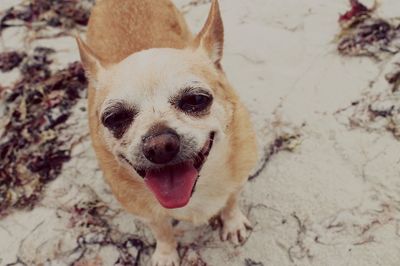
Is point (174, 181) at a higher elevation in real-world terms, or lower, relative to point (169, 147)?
lower

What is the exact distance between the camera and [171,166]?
91.9 inches

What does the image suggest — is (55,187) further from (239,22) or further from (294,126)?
(239,22)

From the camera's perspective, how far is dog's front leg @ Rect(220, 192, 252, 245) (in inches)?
120

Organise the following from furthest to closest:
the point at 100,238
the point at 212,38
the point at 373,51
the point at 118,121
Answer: the point at 373,51, the point at 100,238, the point at 212,38, the point at 118,121

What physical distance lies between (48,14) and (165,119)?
9.67 ft

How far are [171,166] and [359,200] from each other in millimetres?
1307

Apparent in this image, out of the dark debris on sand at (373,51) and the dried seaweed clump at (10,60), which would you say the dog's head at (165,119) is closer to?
the dark debris on sand at (373,51)

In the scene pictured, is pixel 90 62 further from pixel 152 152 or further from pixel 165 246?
pixel 165 246

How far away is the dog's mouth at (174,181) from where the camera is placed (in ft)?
7.63

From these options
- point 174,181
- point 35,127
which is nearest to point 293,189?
point 174,181

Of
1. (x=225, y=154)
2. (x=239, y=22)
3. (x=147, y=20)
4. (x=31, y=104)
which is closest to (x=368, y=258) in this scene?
(x=225, y=154)

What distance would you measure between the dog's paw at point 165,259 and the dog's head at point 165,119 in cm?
73

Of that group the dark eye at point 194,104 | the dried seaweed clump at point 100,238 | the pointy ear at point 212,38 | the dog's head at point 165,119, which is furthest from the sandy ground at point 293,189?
the dark eye at point 194,104

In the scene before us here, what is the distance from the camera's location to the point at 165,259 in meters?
3.02
